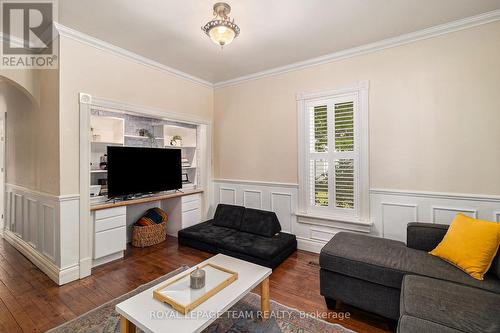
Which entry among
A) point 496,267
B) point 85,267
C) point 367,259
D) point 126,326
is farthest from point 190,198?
point 496,267

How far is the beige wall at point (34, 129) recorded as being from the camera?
2.77 m

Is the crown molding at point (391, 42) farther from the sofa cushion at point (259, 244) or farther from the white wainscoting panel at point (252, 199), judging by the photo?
the sofa cushion at point (259, 244)

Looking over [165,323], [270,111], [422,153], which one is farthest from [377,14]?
[165,323]

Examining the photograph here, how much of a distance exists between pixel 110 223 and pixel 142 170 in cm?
87

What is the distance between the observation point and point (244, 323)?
6.58ft

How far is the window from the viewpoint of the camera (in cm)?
316

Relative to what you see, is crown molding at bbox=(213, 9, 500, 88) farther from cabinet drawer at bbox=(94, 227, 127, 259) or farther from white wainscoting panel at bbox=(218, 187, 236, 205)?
cabinet drawer at bbox=(94, 227, 127, 259)

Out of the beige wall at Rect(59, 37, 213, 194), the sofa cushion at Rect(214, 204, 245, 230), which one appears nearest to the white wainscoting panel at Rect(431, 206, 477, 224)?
the sofa cushion at Rect(214, 204, 245, 230)

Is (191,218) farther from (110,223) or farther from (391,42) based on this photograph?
(391,42)

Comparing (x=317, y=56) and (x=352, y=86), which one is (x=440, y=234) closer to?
(x=352, y=86)

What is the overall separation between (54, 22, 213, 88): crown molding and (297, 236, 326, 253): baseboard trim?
330 centimetres

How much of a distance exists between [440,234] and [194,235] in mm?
3038

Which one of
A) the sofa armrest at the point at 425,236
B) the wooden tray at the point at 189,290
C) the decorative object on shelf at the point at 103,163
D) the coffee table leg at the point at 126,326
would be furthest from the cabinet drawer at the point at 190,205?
the sofa armrest at the point at 425,236

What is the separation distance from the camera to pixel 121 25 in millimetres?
2621
